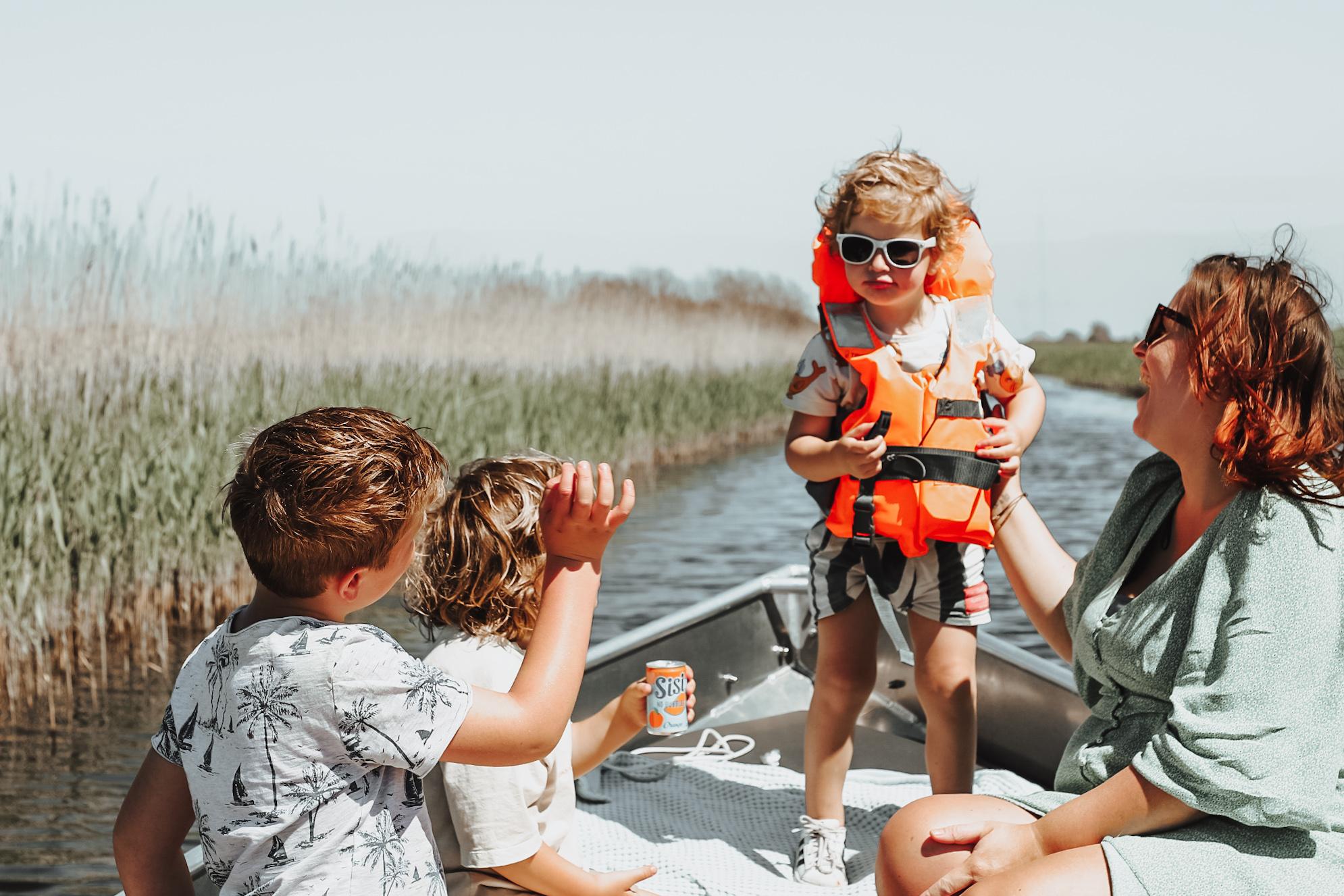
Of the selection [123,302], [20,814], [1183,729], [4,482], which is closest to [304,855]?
[1183,729]

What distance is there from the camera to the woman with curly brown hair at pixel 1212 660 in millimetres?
1598

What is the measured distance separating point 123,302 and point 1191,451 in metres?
5.27

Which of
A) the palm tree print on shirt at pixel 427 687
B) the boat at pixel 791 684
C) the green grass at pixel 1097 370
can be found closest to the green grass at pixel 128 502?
the boat at pixel 791 684

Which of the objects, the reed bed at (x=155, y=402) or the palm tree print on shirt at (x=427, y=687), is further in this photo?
the reed bed at (x=155, y=402)

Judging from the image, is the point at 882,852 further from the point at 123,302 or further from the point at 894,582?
the point at 123,302

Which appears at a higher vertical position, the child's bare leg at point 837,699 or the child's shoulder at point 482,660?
the child's shoulder at point 482,660

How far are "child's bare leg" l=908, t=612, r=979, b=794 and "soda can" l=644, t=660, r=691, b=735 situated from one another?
2.08 feet

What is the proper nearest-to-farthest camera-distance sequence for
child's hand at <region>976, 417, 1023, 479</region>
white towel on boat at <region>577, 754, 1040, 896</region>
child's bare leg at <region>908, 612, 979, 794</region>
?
child's hand at <region>976, 417, 1023, 479</region> < child's bare leg at <region>908, 612, 979, 794</region> < white towel on boat at <region>577, 754, 1040, 896</region>

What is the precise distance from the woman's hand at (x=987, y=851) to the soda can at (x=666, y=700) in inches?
24.1

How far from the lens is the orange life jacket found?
250cm

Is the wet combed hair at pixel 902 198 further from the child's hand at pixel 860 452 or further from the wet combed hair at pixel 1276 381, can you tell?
the wet combed hair at pixel 1276 381

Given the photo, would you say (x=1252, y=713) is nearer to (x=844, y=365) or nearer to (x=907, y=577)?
(x=907, y=577)

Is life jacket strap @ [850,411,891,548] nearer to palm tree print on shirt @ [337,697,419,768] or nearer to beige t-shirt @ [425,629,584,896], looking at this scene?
beige t-shirt @ [425,629,584,896]

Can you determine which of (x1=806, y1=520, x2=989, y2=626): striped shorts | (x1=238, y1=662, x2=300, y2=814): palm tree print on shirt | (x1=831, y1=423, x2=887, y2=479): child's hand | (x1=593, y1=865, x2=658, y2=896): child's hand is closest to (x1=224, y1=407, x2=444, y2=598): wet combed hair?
(x1=238, y1=662, x2=300, y2=814): palm tree print on shirt
